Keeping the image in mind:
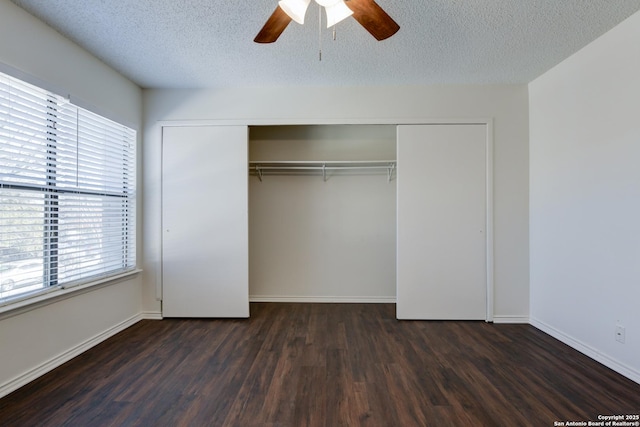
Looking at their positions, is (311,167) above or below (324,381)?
above

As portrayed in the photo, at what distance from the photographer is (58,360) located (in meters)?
2.19

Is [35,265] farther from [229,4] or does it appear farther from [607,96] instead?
[607,96]

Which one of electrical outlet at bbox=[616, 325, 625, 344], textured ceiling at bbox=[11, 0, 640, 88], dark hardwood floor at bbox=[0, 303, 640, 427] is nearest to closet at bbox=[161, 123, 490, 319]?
dark hardwood floor at bbox=[0, 303, 640, 427]

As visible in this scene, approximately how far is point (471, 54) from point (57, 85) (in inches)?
134

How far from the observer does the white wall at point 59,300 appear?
6.21 ft

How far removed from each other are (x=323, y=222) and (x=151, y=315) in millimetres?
2241

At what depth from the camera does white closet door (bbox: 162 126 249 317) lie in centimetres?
314

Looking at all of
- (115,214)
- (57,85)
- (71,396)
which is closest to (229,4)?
(57,85)

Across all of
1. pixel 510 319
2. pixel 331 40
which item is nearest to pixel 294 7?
→ pixel 331 40

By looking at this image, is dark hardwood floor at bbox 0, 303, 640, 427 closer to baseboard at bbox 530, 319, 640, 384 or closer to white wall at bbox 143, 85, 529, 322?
baseboard at bbox 530, 319, 640, 384

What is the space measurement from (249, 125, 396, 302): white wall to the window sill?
64.3 inches

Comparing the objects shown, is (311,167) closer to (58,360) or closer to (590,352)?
(58,360)

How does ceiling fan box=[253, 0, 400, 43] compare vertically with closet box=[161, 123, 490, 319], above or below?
above

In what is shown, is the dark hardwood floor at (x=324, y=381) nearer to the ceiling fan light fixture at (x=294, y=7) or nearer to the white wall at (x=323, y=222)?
the white wall at (x=323, y=222)
